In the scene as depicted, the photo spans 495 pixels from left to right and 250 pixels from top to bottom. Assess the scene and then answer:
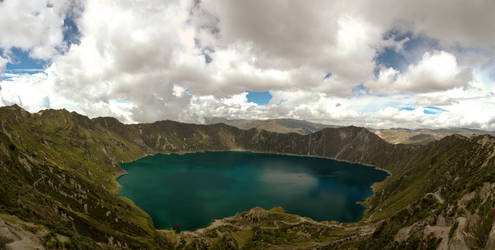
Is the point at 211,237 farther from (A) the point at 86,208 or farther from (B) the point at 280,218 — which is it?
(A) the point at 86,208

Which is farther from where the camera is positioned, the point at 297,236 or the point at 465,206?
the point at 297,236

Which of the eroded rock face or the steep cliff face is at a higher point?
the eroded rock face

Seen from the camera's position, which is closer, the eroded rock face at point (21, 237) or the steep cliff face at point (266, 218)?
Result: the eroded rock face at point (21, 237)

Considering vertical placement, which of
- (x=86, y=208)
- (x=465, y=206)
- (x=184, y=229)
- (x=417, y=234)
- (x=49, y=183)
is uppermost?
(x=465, y=206)

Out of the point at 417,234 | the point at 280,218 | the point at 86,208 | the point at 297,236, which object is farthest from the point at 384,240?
the point at 86,208

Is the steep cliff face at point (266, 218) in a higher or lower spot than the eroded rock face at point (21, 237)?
lower

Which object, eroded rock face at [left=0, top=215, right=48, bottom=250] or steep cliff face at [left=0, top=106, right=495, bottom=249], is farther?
steep cliff face at [left=0, top=106, right=495, bottom=249]

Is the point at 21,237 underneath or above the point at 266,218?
above

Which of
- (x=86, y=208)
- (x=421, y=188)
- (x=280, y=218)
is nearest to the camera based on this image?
(x=86, y=208)

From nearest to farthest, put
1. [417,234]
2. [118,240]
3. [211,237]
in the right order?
[417,234], [118,240], [211,237]

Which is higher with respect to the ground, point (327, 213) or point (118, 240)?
point (118, 240)

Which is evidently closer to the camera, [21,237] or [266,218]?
[21,237]
